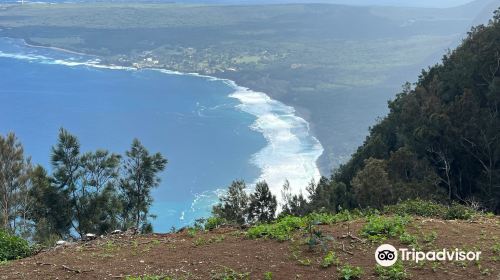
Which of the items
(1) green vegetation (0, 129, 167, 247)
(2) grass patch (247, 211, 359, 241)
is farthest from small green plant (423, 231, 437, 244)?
(1) green vegetation (0, 129, 167, 247)

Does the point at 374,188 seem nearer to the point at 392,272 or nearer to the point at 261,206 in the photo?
the point at 261,206

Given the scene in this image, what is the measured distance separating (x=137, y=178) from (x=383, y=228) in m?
20.5

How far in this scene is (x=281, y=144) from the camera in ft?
243

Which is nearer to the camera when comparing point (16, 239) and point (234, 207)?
point (16, 239)

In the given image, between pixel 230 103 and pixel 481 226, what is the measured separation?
8581 centimetres

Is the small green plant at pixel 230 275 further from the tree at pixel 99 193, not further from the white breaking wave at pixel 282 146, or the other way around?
the white breaking wave at pixel 282 146

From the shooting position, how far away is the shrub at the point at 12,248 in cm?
1132

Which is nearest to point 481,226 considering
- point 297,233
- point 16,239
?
point 297,233

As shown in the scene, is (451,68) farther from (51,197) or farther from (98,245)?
(98,245)

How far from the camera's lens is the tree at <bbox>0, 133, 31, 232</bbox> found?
25.2 m

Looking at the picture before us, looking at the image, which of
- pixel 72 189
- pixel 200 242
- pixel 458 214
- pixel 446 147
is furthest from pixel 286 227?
pixel 72 189

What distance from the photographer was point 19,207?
26172mm

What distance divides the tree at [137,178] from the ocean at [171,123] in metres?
19.1

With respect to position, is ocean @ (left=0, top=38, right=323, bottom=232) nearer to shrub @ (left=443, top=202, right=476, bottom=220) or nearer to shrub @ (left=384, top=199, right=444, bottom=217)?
shrub @ (left=384, top=199, right=444, bottom=217)
